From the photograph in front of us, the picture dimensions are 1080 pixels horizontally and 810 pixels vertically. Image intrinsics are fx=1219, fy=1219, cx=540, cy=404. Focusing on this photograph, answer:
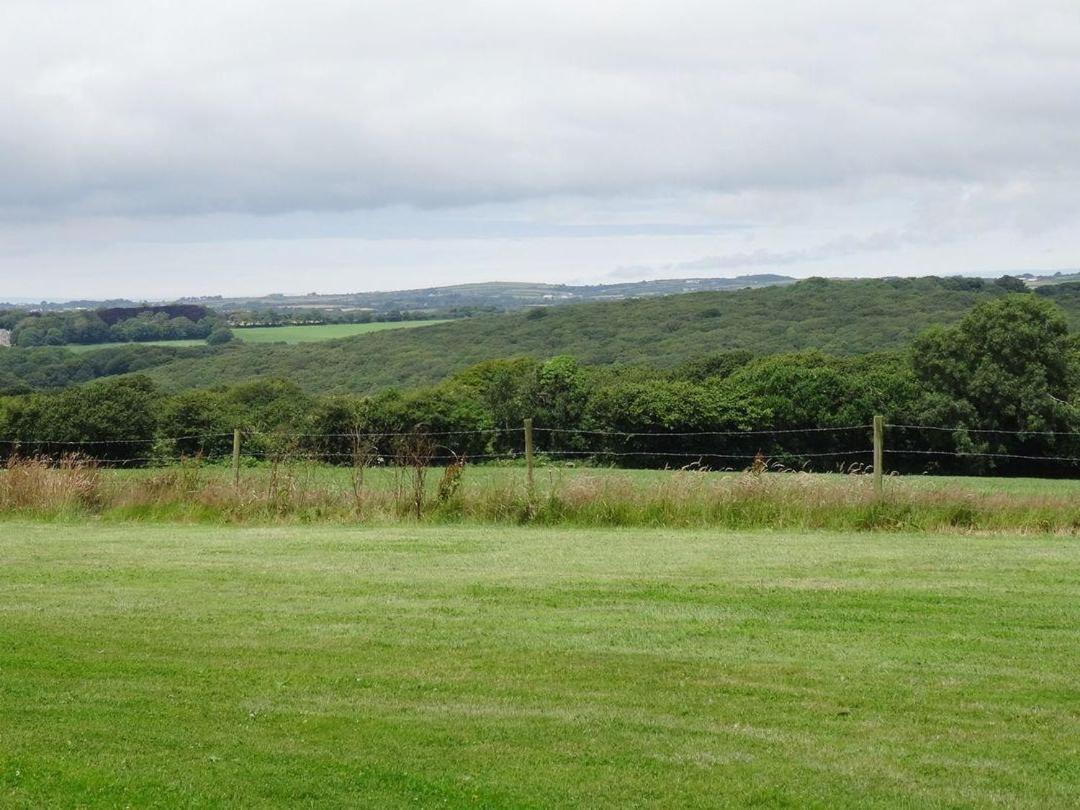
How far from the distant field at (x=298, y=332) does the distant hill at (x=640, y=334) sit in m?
6.58

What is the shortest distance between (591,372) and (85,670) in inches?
2912

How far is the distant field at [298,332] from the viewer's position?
151 m

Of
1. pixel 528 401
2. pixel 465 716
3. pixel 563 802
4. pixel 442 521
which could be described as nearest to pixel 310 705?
pixel 465 716

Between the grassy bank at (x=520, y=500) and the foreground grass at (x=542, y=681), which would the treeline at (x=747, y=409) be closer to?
the grassy bank at (x=520, y=500)

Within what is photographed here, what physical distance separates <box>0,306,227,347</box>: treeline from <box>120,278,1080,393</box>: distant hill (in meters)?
13.5

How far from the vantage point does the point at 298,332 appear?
167 m

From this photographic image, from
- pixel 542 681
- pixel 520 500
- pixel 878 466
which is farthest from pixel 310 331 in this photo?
pixel 542 681

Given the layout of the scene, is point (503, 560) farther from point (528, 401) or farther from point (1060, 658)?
point (528, 401)

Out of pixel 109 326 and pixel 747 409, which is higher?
pixel 109 326

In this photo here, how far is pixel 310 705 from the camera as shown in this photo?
7.93 m

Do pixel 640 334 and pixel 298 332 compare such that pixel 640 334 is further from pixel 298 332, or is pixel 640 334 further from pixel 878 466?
pixel 878 466

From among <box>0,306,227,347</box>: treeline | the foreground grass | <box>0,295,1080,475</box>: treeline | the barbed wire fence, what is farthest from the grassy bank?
<box>0,306,227,347</box>: treeline

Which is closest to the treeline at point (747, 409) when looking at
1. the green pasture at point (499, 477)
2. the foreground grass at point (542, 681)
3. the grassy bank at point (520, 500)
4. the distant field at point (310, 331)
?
the green pasture at point (499, 477)

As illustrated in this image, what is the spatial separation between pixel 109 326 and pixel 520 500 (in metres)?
139
